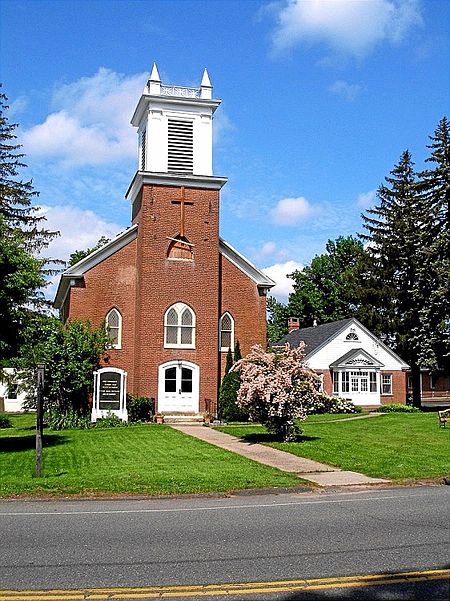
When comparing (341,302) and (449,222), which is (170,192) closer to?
(449,222)

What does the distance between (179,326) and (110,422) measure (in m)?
5.69

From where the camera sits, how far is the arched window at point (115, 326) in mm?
34281

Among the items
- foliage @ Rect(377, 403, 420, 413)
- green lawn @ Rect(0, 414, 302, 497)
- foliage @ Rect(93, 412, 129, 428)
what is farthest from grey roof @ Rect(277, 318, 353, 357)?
green lawn @ Rect(0, 414, 302, 497)

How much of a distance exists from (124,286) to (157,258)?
2233 mm

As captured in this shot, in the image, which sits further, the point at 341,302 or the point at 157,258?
the point at 341,302

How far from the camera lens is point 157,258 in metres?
34.1

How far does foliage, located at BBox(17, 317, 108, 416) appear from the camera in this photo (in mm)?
31062

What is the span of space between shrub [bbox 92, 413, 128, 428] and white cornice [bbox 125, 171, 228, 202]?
427 inches

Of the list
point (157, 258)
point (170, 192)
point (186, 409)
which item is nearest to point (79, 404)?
point (186, 409)

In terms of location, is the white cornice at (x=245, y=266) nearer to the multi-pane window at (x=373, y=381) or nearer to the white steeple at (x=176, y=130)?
the white steeple at (x=176, y=130)

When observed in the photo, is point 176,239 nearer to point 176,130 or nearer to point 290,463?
point 176,130

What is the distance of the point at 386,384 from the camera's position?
45.8 m

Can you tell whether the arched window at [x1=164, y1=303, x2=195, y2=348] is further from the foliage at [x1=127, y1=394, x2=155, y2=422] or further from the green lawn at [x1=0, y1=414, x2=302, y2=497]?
the green lawn at [x1=0, y1=414, x2=302, y2=497]

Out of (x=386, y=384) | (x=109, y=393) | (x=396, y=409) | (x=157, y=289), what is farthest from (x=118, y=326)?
(x=386, y=384)
